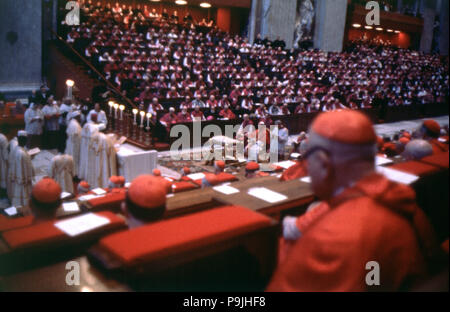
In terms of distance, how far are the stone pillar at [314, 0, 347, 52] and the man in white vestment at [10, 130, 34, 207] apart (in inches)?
953

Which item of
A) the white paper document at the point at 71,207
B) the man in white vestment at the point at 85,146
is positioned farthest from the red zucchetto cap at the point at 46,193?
the man in white vestment at the point at 85,146

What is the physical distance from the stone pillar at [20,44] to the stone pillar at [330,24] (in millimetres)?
18445

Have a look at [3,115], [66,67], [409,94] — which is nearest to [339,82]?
[409,94]

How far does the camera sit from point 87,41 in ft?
56.3

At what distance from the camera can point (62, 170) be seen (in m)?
8.57

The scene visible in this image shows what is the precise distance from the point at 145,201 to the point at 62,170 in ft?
22.5

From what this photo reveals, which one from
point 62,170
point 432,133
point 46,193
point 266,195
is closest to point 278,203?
point 266,195

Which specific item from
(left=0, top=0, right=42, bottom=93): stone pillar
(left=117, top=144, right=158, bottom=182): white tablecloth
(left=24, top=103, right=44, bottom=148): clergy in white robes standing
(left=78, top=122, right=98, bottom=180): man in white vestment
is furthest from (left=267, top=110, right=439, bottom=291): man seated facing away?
(left=0, top=0, right=42, bottom=93): stone pillar

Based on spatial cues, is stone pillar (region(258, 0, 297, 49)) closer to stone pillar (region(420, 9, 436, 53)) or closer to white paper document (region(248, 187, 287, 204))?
stone pillar (region(420, 9, 436, 53))

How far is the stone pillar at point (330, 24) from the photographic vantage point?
28.8 meters

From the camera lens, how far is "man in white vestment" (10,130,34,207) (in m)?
8.21

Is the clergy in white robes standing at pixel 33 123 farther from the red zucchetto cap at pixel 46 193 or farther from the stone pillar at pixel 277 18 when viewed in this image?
the stone pillar at pixel 277 18

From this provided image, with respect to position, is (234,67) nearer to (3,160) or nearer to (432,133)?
(3,160)
